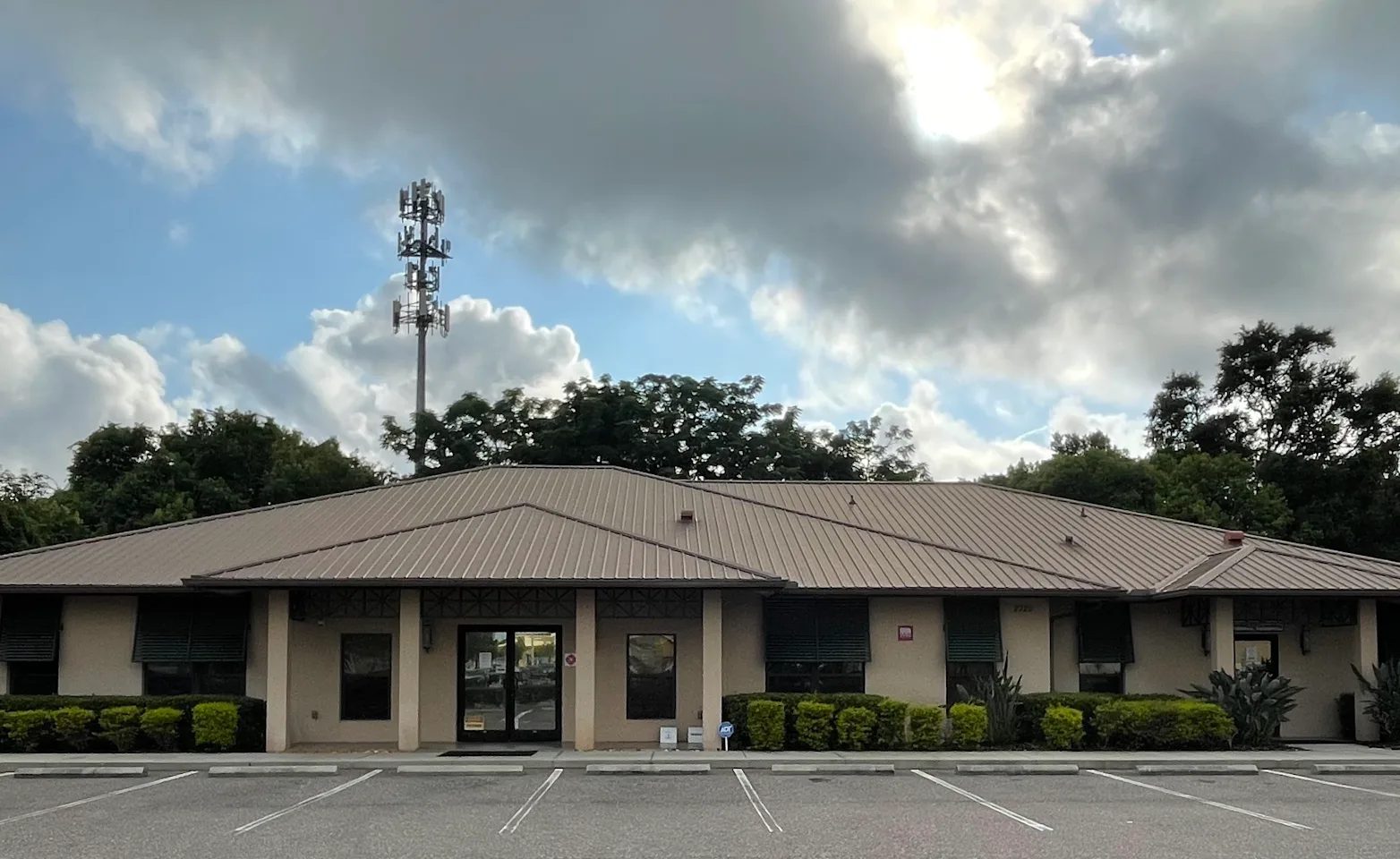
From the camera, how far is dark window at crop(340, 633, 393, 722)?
19.4 m

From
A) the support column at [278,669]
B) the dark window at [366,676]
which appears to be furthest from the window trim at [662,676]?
the support column at [278,669]

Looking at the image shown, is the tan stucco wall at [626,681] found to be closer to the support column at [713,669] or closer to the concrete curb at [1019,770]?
the support column at [713,669]

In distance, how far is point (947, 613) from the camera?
19641 mm

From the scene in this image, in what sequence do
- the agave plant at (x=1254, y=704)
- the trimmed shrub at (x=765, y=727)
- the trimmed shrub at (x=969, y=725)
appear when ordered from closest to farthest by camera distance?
the trimmed shrub at (x=765, y=727), the trimmed shrub at (x=969, y=725), the agave plant at (x=1254, y=704)

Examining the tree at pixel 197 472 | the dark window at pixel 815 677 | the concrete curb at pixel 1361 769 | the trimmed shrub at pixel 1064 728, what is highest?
the tree at pixel 197 472

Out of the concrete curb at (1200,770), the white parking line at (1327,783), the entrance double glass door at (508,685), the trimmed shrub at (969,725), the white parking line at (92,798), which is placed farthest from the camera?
the entrance double glass door at (508,685)

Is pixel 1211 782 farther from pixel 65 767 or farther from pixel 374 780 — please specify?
pixel 65 767

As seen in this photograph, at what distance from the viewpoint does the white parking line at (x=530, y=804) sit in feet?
38.9

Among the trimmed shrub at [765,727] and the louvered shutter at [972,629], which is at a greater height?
the louvered shutter at [972,629]

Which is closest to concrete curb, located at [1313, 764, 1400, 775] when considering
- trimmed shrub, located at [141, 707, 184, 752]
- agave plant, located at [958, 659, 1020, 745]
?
agave plant, located at [958, 659, 1020, 745]

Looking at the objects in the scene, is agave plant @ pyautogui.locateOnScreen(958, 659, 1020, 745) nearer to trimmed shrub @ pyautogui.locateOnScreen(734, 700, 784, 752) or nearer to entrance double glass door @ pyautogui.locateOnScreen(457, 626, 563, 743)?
trimmed shrub @ pyautogui.locateOnScreen(734, 700, 784, 752)

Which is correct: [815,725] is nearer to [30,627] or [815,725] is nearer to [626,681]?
[626,681]

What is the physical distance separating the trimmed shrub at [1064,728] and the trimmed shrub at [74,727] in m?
15.5

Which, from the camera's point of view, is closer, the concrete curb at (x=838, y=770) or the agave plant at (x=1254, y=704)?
the concrete curb at (x=838, y=770)
